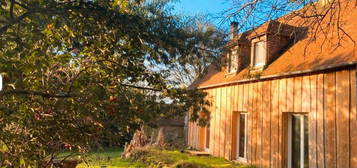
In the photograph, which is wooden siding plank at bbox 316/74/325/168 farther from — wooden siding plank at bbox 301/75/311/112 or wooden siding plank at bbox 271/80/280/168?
wooden siding plank at bbox 271/80/280/168

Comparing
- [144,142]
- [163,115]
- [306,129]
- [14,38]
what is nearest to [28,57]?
[14,38]

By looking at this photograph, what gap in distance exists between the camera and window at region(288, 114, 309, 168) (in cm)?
943

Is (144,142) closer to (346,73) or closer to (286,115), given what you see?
(286,115)

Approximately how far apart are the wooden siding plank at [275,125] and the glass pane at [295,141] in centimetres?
44

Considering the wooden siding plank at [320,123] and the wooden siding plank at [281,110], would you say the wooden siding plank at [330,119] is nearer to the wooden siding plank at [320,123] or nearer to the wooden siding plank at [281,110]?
the wooden siding plank at [320,123]

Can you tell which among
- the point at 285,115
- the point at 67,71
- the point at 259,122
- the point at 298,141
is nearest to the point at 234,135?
the point at 259,122

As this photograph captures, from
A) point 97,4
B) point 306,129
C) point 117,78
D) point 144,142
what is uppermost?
point 97,4

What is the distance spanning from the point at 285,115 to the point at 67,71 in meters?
7.29

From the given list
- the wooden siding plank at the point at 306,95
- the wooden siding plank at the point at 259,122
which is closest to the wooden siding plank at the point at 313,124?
the wooden siding plank at the point at 306,95

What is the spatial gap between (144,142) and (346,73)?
10709mm

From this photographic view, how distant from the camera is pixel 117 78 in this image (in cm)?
497

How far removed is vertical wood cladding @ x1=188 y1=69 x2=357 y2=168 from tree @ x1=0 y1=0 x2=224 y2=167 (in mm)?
4880

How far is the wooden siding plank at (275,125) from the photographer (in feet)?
33.4

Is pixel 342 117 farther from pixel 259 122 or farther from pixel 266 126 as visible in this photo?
pixel 259 122
